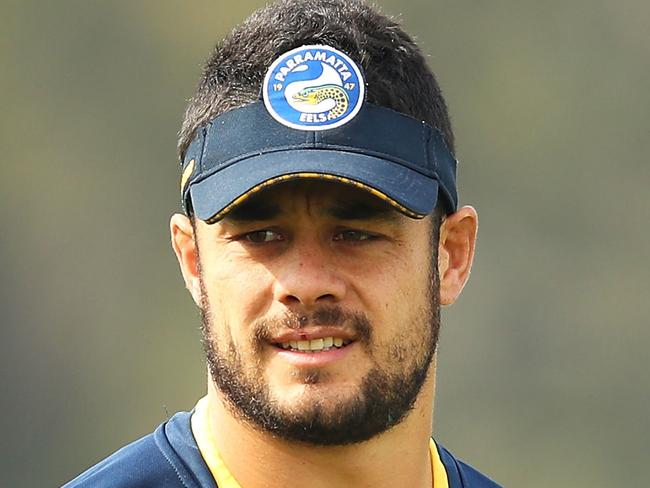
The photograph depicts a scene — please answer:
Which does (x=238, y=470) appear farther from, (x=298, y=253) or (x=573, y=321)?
(x=573, y=321)

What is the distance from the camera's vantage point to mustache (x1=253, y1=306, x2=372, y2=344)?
7.47ft

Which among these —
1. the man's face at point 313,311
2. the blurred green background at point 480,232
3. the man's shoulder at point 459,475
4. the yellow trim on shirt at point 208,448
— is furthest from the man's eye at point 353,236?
the blurred green background at point 480,232

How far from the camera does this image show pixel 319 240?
7.64 ft

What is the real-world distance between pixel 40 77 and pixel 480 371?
3402 mm

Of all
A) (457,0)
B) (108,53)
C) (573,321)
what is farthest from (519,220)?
(108,53)

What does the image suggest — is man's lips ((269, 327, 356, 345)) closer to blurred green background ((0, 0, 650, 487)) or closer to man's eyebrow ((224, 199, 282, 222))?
man's eyebrow ((224, 199, 282, 222))

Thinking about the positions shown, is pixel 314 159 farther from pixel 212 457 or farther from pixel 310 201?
pixel 212 457

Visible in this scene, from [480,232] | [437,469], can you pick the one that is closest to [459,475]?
[437,469]

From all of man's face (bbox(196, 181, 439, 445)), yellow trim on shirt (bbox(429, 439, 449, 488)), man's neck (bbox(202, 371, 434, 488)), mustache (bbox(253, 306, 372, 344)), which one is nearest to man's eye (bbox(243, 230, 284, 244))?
man's face (bbox(196, 181, 439, 445))

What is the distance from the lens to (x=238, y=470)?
2.44m

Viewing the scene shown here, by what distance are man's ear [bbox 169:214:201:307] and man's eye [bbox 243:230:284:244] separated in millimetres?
162

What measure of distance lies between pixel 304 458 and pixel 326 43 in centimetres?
68

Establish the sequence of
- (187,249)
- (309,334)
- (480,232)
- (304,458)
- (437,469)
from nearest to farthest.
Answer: (309,334)
(304,458)
(187,249)
(437,469)
(480,232)

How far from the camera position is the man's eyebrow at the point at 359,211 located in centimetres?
233
